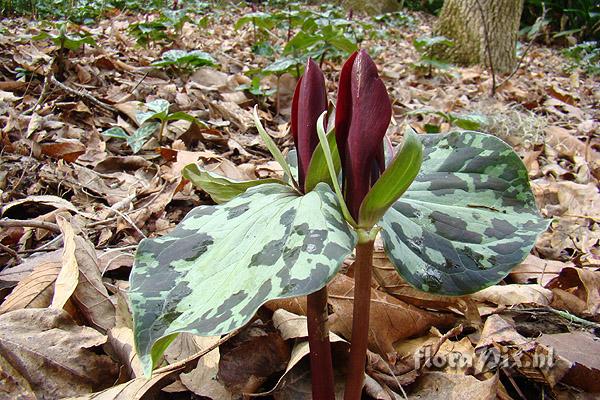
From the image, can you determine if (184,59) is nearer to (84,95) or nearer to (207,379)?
(84,95)

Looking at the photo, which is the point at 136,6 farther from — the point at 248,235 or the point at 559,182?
the point at 248,235

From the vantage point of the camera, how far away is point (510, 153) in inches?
30.3

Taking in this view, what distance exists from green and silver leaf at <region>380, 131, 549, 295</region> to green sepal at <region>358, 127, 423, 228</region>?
0.06 metres

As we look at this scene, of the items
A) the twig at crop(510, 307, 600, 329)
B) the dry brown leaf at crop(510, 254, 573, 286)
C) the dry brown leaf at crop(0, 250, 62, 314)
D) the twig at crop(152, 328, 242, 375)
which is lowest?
the dry brown leaf at crop(510, 254, 573, 286)

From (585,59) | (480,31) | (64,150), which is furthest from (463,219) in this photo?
(585,59)

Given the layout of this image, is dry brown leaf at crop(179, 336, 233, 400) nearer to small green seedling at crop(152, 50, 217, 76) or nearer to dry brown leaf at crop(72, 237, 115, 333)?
dry brown leaf at crop(72, 237, 115, 333)

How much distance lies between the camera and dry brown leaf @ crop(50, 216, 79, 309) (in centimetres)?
96

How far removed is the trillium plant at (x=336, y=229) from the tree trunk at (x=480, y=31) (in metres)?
4.02

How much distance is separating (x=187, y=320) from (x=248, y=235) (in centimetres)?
14

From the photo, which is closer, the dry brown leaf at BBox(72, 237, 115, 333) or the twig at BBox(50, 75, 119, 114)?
the dry brown leaf at BBox(72, 237, 115, 333)

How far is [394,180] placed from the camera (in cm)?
57

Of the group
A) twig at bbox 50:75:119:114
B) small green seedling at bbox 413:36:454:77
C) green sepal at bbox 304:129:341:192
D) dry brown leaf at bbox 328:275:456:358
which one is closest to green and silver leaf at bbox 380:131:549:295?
green sepal at bbox 304:129:341:192

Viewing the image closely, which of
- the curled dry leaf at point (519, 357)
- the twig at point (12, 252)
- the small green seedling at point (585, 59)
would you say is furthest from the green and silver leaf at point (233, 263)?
the small green seedling at point (585, 59)

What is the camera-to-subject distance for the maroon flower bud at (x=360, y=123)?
23.8 inches
